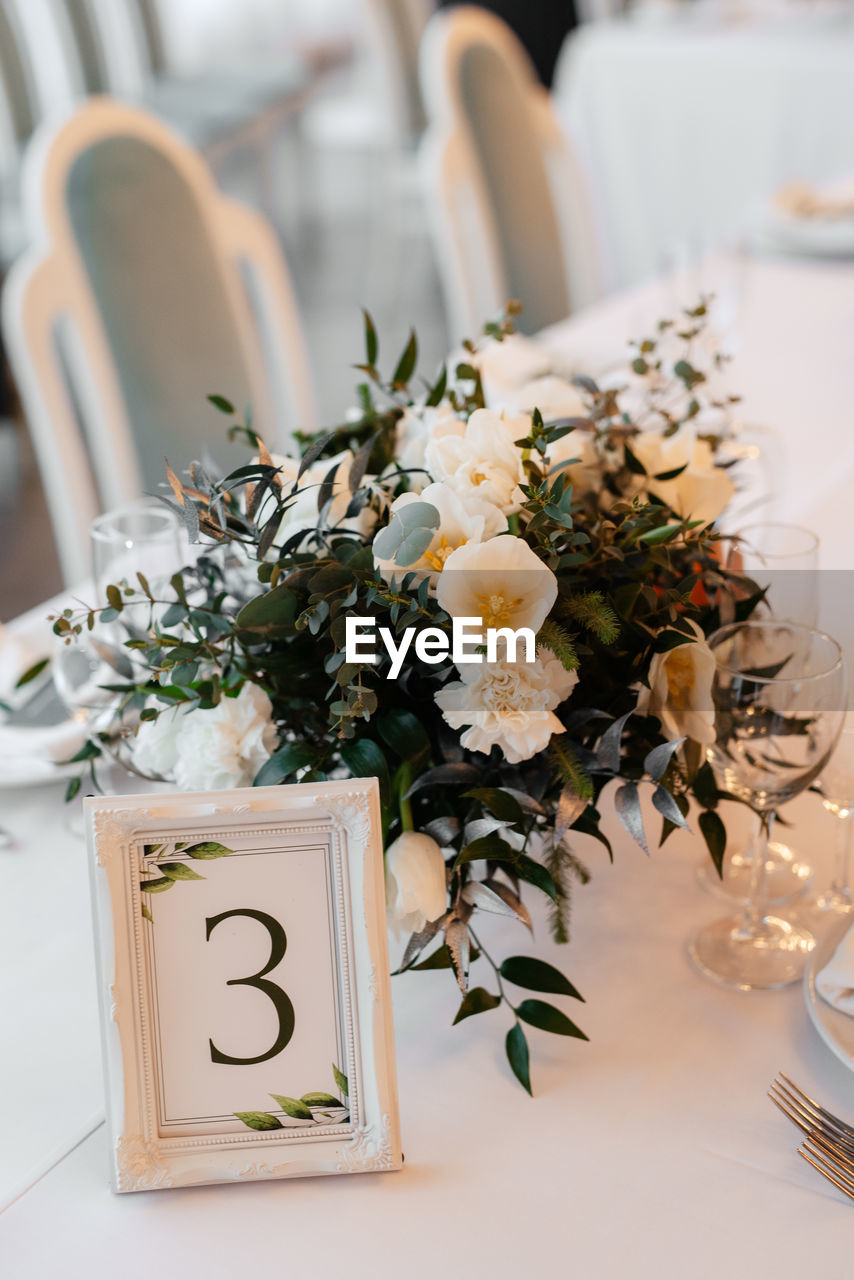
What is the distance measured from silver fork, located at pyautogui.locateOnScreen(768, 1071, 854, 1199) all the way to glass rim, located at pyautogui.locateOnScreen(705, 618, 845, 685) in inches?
9.2

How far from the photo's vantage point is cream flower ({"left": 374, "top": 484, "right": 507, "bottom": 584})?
663mm

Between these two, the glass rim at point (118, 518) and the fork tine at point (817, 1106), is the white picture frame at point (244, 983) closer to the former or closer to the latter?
the fork tine at point (817, 1106)

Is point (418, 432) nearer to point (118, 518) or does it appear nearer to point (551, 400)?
point (551, 400)

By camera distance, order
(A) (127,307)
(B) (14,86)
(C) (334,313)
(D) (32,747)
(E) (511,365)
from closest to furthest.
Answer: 1. (D) (32,747)
2. (E) (511,365)
3. (A) (127,307)
4. (B) (14,86)
5. (C) (334,313)

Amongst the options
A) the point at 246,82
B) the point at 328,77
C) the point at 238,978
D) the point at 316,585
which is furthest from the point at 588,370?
the point at 328,77

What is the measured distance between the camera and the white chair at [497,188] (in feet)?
7.20

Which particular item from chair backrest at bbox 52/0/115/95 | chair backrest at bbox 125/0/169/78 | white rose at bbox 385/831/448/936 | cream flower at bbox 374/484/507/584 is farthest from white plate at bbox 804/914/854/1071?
chair backrest at bbox 125/0/169/78

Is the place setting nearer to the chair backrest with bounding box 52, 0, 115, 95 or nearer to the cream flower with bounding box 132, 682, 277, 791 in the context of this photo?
the cream flower with bounding box 132, 682, 277, 791

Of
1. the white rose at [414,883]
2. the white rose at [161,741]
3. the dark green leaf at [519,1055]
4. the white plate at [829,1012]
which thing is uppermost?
the white rose at [161,741]

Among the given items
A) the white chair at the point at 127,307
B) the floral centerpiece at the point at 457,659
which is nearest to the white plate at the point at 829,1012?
the floral centerpiece at the point at 457,659

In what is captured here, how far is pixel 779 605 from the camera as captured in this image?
94 cm

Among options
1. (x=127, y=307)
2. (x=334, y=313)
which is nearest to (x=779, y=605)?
(x=127, y=307)

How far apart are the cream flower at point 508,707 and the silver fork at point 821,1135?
0.87 ft

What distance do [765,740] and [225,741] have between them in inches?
12.7
